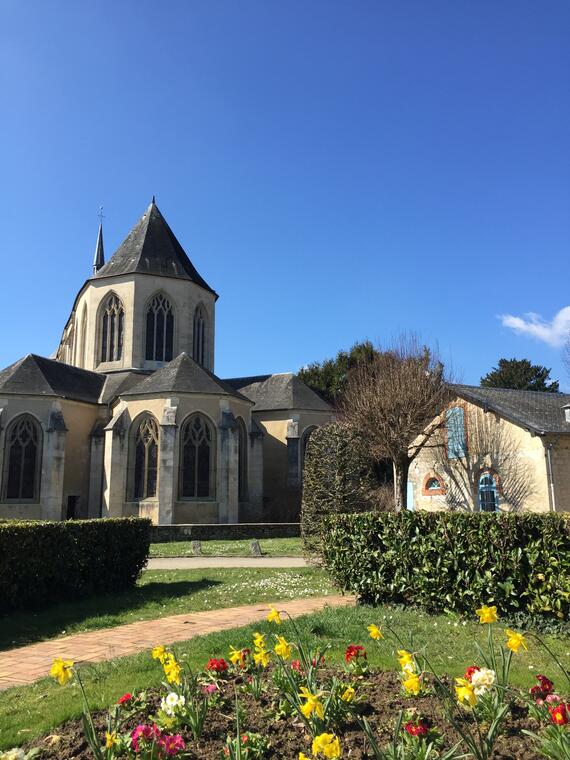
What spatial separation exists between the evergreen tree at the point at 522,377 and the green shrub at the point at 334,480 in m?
34.8

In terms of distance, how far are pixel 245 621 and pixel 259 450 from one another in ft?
65.7

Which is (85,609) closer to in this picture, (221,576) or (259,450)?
(221,576)

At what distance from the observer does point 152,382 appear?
26.2 meters

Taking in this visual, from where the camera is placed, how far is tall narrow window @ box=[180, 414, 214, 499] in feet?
82.2

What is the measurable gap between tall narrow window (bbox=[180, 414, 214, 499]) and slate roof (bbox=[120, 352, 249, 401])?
4.22 feet

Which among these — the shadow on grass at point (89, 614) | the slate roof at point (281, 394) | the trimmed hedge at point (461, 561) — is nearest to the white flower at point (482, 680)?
the trimmed hedge at point (461, 561)

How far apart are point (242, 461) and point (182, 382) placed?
4999 millimetres

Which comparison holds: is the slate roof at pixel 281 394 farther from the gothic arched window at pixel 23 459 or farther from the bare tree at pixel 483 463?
the gothic arched window at pixel 23 459

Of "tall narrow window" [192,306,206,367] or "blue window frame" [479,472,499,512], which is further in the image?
"tall narrow window" [192,306,206,367]

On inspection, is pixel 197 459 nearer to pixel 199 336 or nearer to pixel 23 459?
pixel 23 459

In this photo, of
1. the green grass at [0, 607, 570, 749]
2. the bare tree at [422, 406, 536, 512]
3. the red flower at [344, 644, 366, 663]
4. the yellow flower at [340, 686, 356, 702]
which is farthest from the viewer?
the bare tree at [422, 406, 536, 512]

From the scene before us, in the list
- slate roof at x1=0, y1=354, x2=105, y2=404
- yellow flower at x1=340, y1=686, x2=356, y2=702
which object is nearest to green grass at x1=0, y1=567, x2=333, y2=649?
yellow flower at x1=340, y1=686, x2=356, y2=702

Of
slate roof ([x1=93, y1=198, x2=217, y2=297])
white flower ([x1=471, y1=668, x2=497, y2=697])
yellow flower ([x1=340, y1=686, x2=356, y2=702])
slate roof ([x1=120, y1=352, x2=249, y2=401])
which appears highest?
slate roof ([x1=93, y1=198, x2=217, y2=297])

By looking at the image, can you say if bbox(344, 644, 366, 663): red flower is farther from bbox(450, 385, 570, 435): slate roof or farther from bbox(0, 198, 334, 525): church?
bbox(0, 198, 334, 525): church
